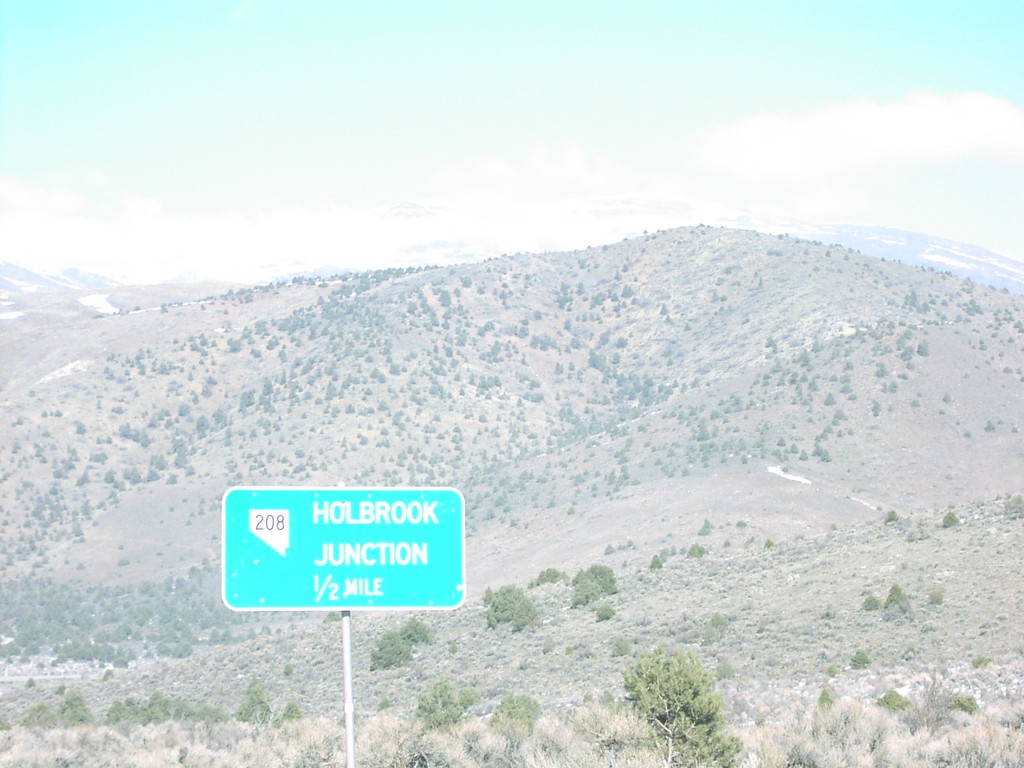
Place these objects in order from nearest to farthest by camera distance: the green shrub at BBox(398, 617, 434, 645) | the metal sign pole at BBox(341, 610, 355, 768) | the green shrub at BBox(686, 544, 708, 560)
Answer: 1. the metal sign pole at BBox(341, 610, 355, 768)
2. the green shrub at BBox(398, 617, 434, 645)
3. the green shrub at BBox(686, 544, 708, 560)

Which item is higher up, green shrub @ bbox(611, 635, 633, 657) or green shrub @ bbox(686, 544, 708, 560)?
green shrub @ bbox(611, 635, 633, 657)

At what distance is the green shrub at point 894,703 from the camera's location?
2269 cm

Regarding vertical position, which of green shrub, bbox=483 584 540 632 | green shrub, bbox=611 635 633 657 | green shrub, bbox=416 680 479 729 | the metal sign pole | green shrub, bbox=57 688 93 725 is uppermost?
the metal sign pole

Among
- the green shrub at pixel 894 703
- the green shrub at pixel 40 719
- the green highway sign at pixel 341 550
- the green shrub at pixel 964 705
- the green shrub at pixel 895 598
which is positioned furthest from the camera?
the green shrub at pixel 895 598

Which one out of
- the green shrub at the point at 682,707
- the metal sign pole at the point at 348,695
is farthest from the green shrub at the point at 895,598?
the metal sign pole at the point at 348,695

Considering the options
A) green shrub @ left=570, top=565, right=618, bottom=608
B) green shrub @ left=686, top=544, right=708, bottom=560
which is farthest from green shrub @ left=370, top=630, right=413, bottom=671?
green shrub @ left=686, top=544, right=708, bottom=560

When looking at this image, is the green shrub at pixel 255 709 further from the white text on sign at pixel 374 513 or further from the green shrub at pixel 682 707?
the white text on sign at pixel 374 513

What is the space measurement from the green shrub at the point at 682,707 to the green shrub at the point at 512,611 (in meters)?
24.5

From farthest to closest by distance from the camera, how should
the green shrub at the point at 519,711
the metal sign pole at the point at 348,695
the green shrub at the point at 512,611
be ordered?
1. the green shrub at the point at 512,611
2. the green shrub at the point at 519,711
3. the metal sign pole at the point at 348,695

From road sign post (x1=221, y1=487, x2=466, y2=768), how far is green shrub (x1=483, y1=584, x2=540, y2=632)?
115 feet

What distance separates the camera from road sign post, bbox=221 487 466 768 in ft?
31.5

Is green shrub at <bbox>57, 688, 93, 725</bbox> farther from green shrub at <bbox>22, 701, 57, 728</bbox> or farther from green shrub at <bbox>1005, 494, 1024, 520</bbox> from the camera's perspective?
green shrub at <bbox>1005, 494, 1024, 520</bbox>

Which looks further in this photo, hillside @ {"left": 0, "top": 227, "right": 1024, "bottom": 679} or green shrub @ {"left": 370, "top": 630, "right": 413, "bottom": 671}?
hillside @ {"left": 0, "top": 227, "right": 1024, "bottom": 679}

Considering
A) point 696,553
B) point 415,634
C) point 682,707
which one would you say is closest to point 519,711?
point 682,707
